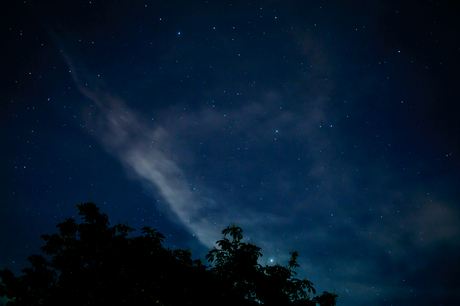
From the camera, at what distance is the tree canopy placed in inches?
231

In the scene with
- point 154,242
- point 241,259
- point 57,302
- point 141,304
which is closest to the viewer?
point 57,302

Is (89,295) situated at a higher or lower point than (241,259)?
lower

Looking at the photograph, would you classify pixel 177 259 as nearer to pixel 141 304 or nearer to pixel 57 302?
pixel 141 304

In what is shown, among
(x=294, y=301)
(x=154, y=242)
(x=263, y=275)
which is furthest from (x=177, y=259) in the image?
(x=294, y=301)

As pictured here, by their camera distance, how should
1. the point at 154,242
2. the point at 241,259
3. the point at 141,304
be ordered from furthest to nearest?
the point at 241,259, the point at 154,242, the point at 141,304

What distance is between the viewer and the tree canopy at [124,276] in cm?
588

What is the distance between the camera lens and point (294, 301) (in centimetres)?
700

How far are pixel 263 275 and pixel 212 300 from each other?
2012mm

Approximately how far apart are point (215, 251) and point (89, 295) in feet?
12.5

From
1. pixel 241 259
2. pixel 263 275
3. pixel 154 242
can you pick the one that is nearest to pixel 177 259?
pixel 154 242

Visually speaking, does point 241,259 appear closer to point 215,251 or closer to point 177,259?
point 215,251

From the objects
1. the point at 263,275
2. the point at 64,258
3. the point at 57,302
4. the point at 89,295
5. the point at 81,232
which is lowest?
the point at 57,302

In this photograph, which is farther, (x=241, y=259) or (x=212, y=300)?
(x=241, y=259)

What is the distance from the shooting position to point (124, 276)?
608cm
